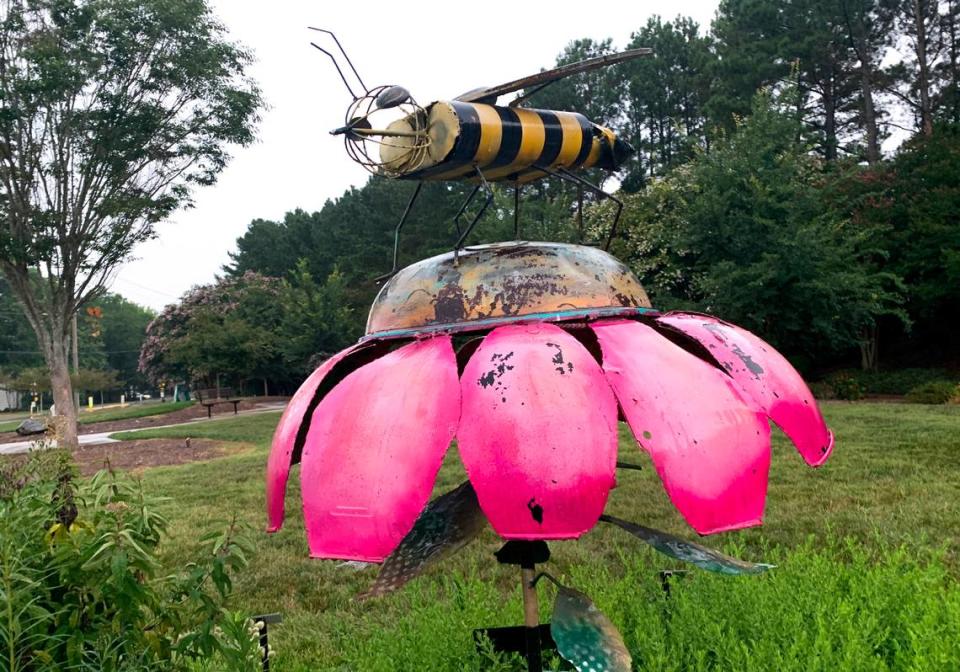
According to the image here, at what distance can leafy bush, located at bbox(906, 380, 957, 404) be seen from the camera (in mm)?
15414

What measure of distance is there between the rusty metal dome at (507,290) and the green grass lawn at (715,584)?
1.68 m

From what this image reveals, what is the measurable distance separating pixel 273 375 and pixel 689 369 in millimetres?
33520

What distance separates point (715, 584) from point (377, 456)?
117 inches

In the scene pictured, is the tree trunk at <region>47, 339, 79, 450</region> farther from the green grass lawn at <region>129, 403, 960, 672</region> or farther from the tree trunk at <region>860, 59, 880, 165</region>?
the tree trunk at <region>860, 59, 880, 165</region>

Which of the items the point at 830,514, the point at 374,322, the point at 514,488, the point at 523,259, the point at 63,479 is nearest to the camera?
the point at 514,488

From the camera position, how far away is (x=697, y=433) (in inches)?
57.1

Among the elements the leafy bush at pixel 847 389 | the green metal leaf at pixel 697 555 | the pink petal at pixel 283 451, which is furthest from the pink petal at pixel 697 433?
the leafy bush at pixel 847 389

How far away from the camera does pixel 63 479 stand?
10.1 feet

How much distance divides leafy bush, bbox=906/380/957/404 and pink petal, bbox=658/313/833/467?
54.1 ft

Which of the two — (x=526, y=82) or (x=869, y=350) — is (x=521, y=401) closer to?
(x=526, y=82)

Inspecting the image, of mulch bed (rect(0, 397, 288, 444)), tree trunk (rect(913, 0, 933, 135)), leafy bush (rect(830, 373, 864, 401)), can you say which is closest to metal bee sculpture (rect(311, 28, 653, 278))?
leafy bush (rect(830, 373, 864, 401))

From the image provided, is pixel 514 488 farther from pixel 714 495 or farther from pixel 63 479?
pixel 63 479

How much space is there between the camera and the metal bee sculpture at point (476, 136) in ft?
6.48

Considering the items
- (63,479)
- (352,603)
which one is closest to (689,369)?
(63,479)
